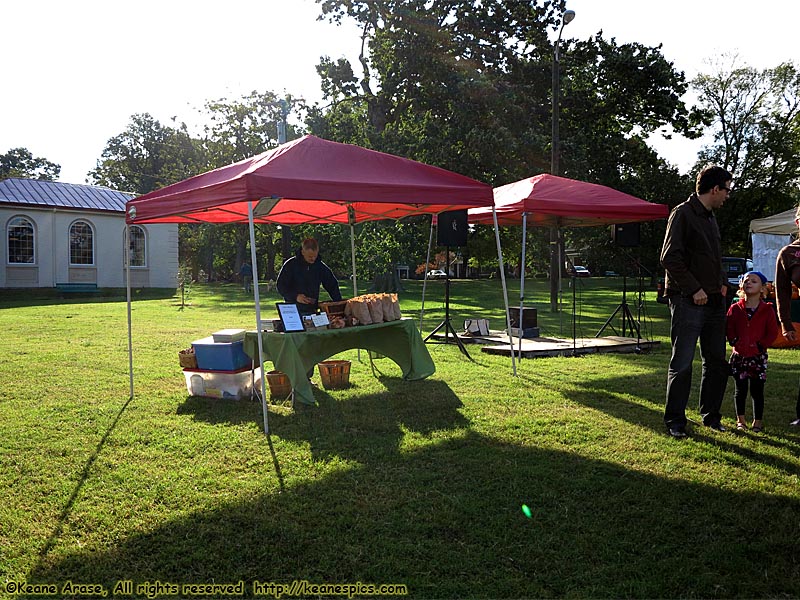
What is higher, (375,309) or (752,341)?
(375,309)

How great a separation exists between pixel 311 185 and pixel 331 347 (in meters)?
1.99

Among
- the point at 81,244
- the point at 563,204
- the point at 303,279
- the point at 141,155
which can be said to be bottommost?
the point at 303,279

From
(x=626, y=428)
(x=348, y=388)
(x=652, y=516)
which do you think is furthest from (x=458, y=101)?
(x=652, y=516)

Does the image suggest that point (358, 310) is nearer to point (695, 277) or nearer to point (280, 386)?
point (280, 386)

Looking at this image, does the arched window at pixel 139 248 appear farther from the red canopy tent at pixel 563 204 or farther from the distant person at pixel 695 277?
the distant person at pixel 695 277

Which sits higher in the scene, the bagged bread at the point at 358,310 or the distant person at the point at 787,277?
the distant person at the point at 787,277

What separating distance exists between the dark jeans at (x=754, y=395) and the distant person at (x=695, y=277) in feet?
1.63

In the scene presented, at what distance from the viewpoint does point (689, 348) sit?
5520mm

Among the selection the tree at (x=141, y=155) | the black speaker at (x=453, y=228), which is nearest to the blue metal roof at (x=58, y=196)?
the tree at (x=141, y=155)

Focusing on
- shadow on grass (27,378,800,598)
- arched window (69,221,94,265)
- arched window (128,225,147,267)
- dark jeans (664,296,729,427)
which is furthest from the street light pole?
arched window (69,221,94,265)

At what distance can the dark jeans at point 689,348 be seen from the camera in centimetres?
549

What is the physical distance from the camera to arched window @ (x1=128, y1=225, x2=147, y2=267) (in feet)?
98.7

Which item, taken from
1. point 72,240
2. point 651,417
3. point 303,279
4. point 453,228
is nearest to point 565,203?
point 453,228

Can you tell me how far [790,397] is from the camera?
7.26 m
